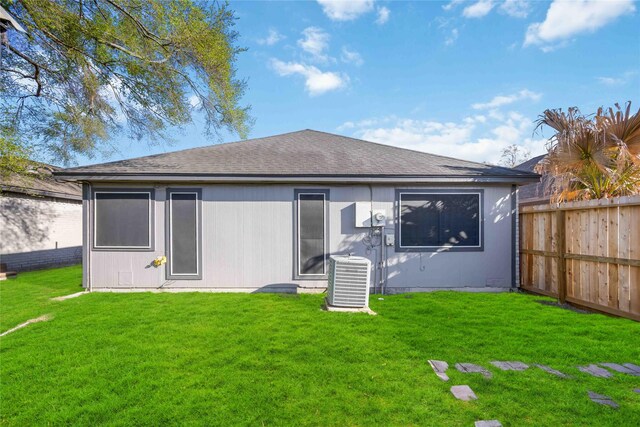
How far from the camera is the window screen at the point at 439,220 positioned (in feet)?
20.7

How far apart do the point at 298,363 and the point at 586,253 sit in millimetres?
5085

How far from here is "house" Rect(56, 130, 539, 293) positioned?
20.4 feet

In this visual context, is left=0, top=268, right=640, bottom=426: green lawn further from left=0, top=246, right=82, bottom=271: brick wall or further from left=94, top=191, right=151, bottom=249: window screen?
left=0, top=246, right=82, bottom=271: brick wall

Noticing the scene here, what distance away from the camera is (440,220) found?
20.8 feet

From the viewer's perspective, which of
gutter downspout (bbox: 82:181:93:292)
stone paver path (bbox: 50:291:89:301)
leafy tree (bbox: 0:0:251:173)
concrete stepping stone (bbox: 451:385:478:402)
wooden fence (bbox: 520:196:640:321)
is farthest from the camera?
leafy tree (bbox: 0:0:251:173)

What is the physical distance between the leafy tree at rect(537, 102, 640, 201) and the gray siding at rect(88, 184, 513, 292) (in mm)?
1289

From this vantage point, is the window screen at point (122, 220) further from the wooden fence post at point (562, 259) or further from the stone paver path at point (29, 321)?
the wooden fence post at point (562, 259)

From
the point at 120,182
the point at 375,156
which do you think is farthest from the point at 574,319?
the point at 120,182

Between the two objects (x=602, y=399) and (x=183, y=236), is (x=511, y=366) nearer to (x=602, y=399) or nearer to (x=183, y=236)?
(x=602, y=399)

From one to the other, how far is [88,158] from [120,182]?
6297 millimetres

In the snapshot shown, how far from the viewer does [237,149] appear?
25.5ft

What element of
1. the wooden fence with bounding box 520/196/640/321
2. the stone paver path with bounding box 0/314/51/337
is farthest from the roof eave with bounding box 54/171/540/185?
the stone paver path with bounding box 0/314/51/337

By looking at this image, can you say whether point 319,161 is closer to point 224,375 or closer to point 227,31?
point 227,31

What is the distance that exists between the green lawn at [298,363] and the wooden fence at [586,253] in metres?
0.48
